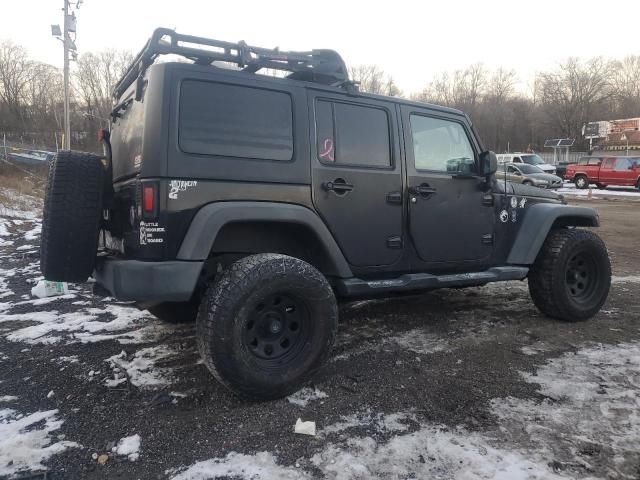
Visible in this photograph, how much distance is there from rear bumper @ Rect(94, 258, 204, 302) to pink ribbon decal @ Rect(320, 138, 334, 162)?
4.03ft

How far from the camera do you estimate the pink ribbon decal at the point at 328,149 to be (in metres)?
3.56

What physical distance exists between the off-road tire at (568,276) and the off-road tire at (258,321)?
248 centimetres

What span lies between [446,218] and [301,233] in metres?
1.39

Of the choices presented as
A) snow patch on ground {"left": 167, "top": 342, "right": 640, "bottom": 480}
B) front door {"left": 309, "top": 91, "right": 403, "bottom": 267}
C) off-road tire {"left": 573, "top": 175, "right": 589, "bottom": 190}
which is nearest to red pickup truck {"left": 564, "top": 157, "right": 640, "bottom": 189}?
off-road tire {"left": 573, "top": 175, "right": 589, "bottom": 190}

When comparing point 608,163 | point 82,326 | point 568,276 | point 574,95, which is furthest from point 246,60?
point 574,95

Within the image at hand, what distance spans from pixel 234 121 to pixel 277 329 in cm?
139

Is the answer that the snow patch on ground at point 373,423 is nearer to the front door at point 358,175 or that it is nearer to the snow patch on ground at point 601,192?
the front door at point 358,175

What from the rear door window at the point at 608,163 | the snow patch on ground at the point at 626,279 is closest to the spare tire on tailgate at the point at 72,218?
the snow patch on ground at the point at 626,279

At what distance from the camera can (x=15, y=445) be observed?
2.57 metres

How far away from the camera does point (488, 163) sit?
14.5 feet

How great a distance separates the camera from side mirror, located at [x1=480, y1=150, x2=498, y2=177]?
4395 millimetres

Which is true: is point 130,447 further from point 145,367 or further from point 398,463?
point 398,463

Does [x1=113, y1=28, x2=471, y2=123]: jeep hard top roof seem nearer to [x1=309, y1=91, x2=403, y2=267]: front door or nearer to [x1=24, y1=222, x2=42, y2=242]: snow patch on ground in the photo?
[x1=309, y1=91, x2=403, y2=267]: front door

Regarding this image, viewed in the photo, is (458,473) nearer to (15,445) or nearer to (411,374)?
(411,374)
